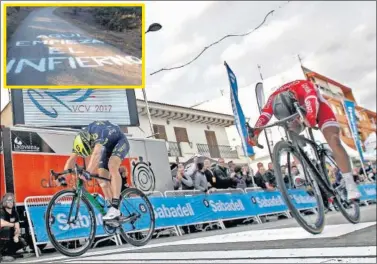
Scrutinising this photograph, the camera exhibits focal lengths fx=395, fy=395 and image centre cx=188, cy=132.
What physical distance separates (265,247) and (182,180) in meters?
0.70

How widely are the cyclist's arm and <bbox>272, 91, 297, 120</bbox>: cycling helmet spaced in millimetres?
594

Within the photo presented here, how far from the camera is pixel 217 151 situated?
4.34ft

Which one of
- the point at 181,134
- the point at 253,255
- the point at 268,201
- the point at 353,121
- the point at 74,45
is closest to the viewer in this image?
the point at 74,45

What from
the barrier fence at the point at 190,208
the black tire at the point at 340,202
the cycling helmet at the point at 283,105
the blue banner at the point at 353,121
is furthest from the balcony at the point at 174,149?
the blue banner at the point at 353,121

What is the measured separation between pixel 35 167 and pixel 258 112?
73cm

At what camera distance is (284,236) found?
1.77m

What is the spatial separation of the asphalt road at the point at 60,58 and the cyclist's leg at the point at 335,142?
0.68 m

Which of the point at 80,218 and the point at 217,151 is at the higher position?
the point at 217,151

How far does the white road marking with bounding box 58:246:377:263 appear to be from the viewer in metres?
1.38

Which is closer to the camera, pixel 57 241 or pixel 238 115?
pixel 57 241

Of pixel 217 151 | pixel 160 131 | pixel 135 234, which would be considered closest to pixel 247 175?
pixel 217 151

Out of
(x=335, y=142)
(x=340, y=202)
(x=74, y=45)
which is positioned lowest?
(x=340, y=202)

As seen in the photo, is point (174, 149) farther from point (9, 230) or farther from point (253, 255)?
point (253, 255)

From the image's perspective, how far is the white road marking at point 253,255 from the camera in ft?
4.54
